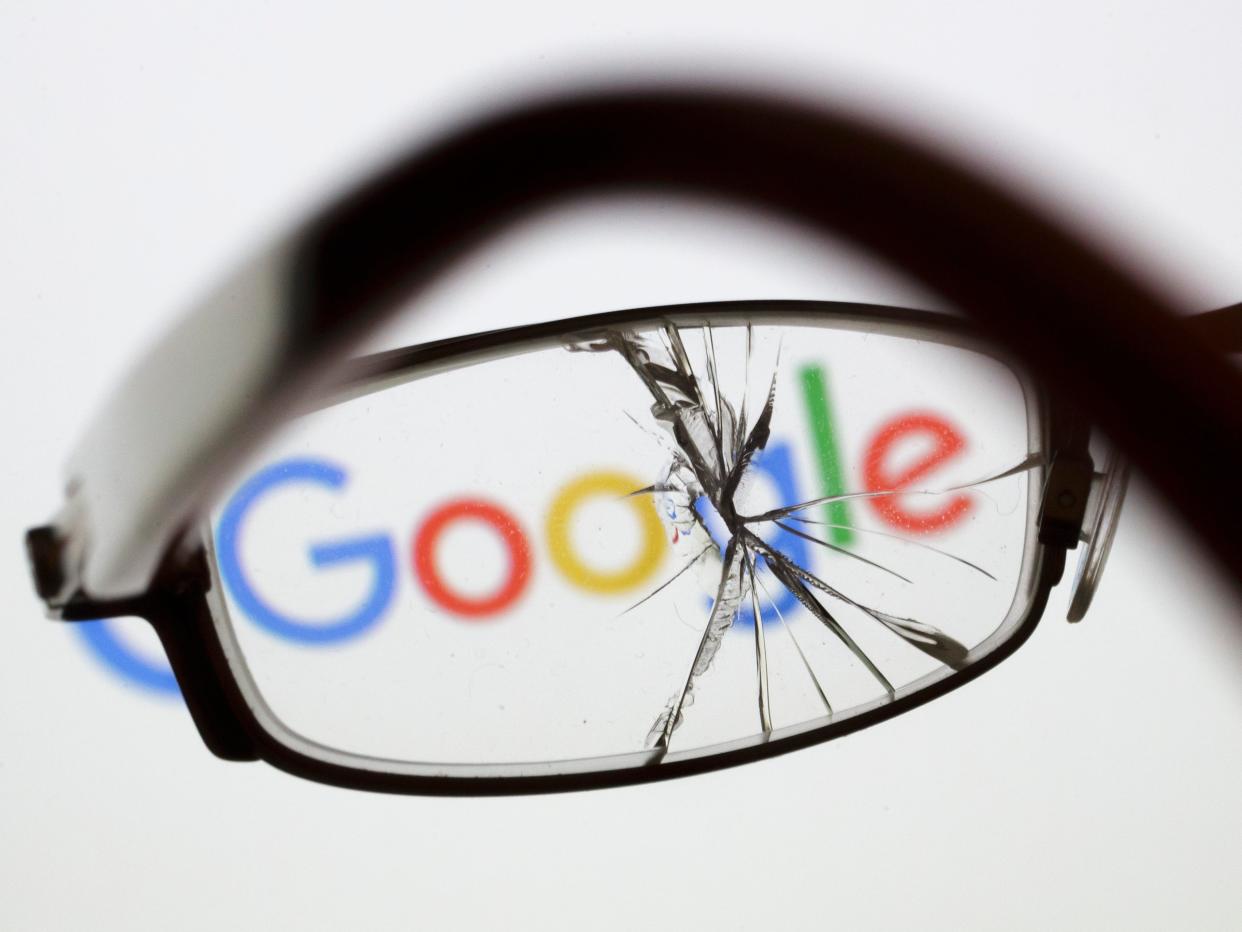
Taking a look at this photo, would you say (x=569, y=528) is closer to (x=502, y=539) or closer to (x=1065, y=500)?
(x=502, y=539)

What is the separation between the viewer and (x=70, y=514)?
0.30 metres

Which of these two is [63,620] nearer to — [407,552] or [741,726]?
[407,552]

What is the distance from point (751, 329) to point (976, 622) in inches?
5.8

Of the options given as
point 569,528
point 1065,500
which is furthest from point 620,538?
point 1065,500

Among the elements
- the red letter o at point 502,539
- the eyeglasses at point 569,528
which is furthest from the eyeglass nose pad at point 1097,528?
the red letter o at point 502,539

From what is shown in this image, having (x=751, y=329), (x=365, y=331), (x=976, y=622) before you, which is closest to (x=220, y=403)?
(x=365, y=331)

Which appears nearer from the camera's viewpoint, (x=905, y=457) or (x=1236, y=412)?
(x=1236, y=412)

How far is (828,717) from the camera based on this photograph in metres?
0.33

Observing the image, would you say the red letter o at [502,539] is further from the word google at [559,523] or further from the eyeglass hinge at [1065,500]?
the eyeglass hinge at [1065,500]

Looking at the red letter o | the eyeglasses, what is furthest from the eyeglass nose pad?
the red letter o

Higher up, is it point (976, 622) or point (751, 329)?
point (751, 329)

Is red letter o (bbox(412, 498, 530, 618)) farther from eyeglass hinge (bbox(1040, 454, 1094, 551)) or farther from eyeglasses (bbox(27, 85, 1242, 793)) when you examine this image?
eyeglass hinge (bbox(1040, 454, 1094, 551))

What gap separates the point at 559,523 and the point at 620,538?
0.07 ft

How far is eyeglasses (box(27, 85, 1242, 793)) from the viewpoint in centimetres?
29
